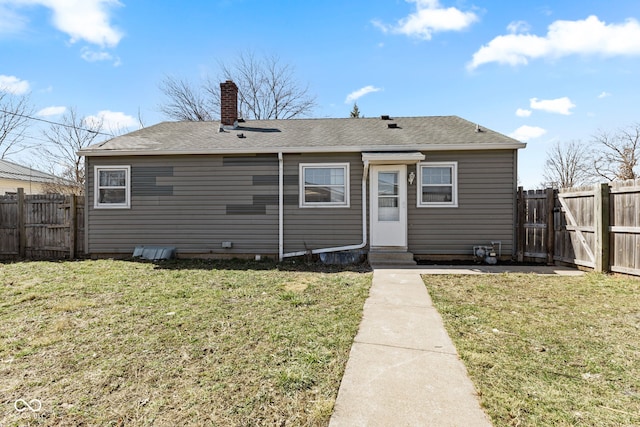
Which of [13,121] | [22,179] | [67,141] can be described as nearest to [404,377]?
[67,141]

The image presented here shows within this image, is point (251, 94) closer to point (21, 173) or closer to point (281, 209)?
point (21, 173)

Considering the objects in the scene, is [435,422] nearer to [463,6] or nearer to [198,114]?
[463,6]

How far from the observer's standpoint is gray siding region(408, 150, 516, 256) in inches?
318

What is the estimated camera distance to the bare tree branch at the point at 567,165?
922 inches

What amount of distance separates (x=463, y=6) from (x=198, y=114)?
65.3 ft

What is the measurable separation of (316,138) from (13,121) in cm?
2615

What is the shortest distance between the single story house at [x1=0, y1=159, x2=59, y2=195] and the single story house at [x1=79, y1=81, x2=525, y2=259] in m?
17.5

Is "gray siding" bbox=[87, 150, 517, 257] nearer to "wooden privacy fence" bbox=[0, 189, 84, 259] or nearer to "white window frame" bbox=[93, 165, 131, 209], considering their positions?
"white window frame" bbox=[93, 165, 131, 209]

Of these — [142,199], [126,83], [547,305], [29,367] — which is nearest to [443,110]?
[547,305]

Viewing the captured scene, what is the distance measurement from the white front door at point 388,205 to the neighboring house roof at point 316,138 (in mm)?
635

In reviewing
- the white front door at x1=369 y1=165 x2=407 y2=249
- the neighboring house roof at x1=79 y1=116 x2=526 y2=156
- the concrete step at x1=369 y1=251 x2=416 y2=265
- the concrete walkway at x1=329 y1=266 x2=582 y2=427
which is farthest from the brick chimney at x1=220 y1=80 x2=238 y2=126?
the concrete walkway at x1=329 y1=266 x2=582 y2=427

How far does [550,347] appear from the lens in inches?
121

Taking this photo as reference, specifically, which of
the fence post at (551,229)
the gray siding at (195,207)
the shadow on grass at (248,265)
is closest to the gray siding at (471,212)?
the fence post at (551,229)

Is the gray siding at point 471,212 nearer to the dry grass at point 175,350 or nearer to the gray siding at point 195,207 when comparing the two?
the dry grass at point 175,350
